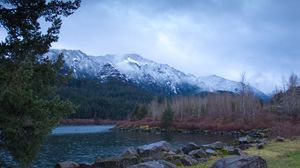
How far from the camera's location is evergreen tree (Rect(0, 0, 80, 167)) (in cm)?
1538

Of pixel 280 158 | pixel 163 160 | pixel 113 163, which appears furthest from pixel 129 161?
pixel 280 158

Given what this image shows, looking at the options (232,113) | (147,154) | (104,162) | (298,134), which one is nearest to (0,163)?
(104,162)

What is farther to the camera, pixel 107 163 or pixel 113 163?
pixel 113 163

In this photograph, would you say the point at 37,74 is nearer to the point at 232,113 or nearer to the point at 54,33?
the point at 54,33

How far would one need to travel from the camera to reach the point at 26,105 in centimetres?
1595

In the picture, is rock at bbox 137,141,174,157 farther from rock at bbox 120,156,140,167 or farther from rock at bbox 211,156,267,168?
rock at bbox 211,156,267,168

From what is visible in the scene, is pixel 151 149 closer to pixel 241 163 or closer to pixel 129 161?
pixel 129 161

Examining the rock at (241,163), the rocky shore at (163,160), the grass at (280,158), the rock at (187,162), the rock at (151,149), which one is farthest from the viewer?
the rock at (151,149)

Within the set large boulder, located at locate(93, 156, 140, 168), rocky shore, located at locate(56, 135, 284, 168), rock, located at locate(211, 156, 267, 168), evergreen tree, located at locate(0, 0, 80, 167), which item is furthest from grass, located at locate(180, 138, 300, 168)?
evergreen tree, located at locate(0, 0, 80, 167)

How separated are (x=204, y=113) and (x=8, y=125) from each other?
135143 mm

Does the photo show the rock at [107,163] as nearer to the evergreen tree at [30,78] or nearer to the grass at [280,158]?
the grass at [280,158]

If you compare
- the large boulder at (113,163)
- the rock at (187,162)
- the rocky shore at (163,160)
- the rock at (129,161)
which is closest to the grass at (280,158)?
the rock at (187,162)

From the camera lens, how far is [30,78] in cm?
1612

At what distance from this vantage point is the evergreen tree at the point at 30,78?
15383mm
